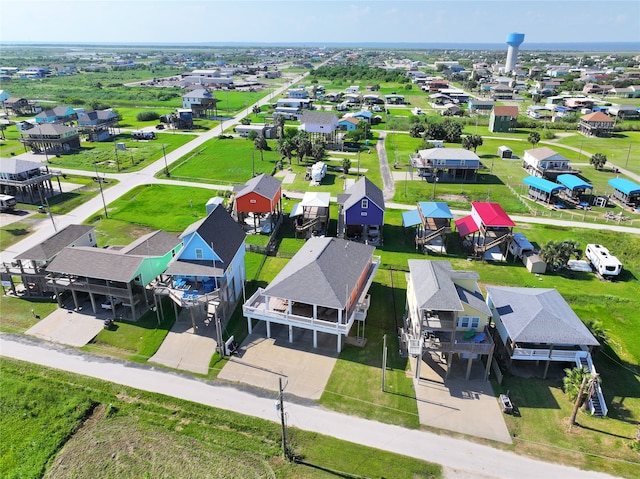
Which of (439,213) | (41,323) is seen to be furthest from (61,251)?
(439,213)

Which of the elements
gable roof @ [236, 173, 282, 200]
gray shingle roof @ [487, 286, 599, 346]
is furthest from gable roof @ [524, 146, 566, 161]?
gable roof @ [236, 173, 282, 200]

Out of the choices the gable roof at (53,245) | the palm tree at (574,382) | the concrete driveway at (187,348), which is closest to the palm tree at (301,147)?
the gable roof at (53,245)

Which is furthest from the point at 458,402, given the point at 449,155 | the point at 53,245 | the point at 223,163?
the point at 223,163

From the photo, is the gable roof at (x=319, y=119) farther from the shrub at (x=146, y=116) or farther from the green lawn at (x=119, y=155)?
the shrub at (x=146, y=116)

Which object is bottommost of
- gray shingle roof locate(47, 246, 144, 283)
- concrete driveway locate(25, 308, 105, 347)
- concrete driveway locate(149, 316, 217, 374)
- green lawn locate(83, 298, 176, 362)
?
concrete driveway locate(149, 316, 217, 374)

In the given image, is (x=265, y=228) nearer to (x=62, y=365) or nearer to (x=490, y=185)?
(x=62, y=365)

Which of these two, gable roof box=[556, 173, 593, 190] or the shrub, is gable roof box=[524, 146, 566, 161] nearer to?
gable roof box=[556, 173, 593, 190]
